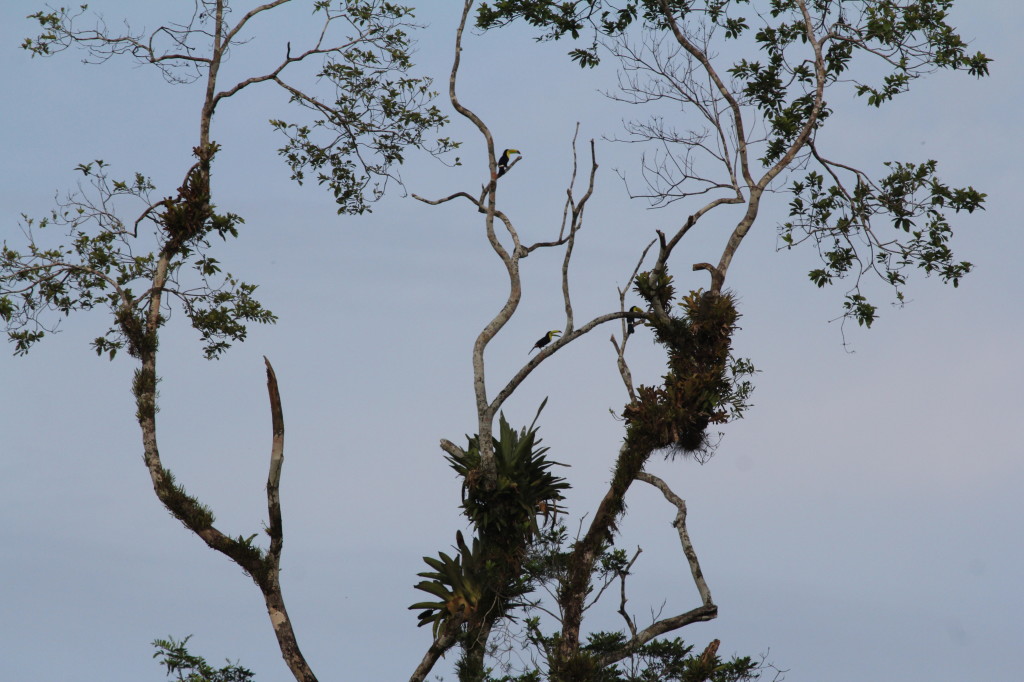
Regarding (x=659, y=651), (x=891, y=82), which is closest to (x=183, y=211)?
(x=659, y=651)

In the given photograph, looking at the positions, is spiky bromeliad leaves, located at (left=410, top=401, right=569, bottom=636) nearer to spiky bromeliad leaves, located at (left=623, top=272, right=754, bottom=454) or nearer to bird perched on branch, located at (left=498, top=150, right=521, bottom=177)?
spiky bromeliad leaves, located at (left=623, top=272, right=754, bottom=454)

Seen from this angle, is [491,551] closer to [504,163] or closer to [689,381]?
[689,381]

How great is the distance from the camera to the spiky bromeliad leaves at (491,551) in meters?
15.5

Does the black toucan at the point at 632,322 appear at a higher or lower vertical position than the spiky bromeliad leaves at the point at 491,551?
higher

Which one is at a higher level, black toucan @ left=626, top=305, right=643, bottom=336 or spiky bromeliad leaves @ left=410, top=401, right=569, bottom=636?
black toucan @ left=626, top=305, right=643, bottom=336

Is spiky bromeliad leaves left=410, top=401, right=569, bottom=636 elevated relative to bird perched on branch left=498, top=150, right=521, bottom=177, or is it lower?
lower

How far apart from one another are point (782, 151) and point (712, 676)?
324 inches

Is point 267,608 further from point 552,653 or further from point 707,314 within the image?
point 707,314

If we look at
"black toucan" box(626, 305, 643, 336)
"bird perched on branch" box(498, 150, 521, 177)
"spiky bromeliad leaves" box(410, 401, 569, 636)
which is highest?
"bird perched on branch" box(498, 150, 521, 177)

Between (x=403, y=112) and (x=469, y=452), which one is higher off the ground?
(x=403, y=112)

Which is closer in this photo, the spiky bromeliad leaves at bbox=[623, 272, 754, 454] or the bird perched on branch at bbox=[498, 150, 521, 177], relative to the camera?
the spiky bromeliad leaves at bbox=[623, 272, 754, 454]

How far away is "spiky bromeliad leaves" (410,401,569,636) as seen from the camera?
15.5m

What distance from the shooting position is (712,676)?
1505 cm

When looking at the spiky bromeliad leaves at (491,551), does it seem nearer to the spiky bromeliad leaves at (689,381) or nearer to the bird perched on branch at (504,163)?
the spiky bromeliad leaves at (689,381)
